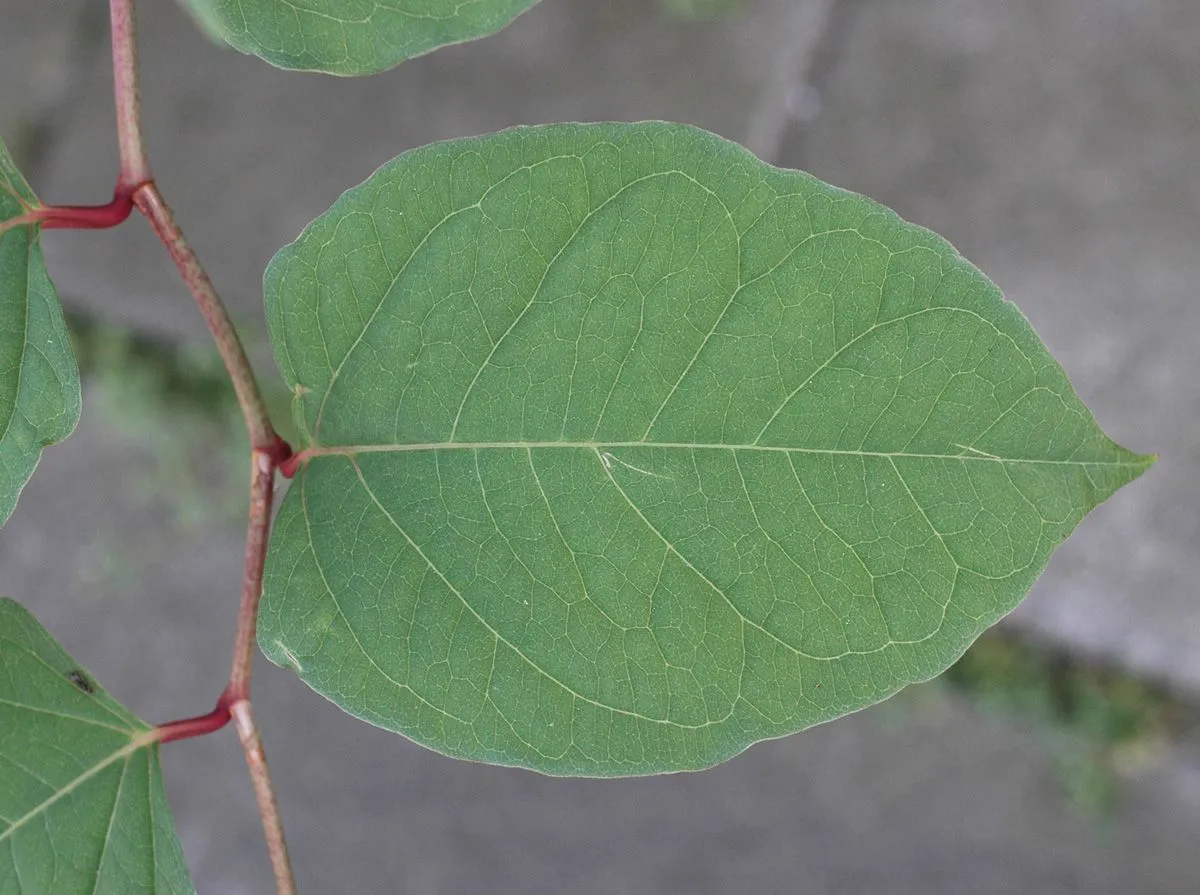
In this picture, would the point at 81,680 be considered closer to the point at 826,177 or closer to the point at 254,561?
the point at 254,561

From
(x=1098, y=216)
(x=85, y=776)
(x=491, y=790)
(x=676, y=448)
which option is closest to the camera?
(x=676, y=448)

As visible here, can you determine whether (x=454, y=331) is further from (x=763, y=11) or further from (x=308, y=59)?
(x=763, y=11)

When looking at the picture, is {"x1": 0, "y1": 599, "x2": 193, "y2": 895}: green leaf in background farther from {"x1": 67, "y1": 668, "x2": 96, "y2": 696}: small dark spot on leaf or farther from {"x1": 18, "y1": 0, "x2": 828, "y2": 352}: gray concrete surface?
{"x1": 18, "y1": 0, "x2": 828, "y2": 352}: gray concrete surface

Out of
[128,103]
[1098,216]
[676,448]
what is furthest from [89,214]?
[1098,216]

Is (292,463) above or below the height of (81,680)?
above

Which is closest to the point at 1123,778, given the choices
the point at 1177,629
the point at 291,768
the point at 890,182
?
the point at 1177,629

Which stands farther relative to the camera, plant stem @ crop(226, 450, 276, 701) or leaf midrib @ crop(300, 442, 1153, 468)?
plant stem @ crop(226, 450, 276, 701)

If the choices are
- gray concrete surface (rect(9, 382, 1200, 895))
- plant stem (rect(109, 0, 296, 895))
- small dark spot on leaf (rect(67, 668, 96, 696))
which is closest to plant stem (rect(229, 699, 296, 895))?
plant stem (rect(109, 0, 296, 895))
